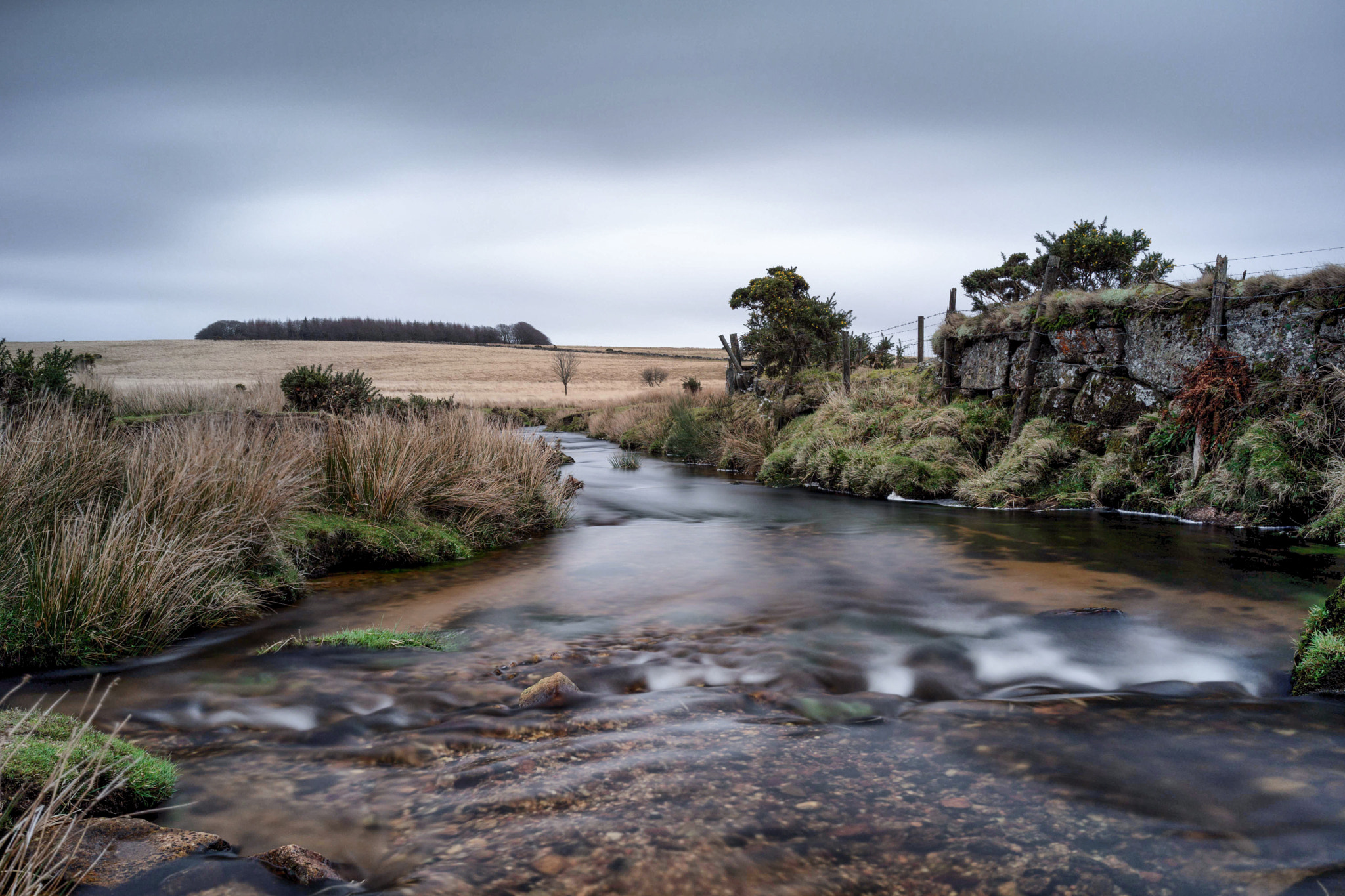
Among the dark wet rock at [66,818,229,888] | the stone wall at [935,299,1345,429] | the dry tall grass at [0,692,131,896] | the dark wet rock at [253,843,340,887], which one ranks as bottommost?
the dark wet rock at [253,843,340,887]

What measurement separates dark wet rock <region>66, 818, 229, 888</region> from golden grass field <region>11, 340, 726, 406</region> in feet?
122

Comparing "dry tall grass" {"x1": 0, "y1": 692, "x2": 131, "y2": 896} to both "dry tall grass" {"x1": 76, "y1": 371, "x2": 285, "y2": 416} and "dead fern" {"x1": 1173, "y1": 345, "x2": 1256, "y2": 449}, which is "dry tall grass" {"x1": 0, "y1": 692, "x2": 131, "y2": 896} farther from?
"dead fern" {"x1": 1173, "y1": 345, "x2": 1256, "y2": 449}

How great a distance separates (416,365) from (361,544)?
61455mm

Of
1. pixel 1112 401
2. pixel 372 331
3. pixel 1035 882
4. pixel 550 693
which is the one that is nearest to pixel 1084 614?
pixel 1035 882

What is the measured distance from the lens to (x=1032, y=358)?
506 inches

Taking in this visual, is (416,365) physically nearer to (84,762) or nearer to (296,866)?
(84,762)

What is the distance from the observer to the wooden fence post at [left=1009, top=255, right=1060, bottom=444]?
12844 millimetres

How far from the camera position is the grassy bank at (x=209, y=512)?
4348 millimetres

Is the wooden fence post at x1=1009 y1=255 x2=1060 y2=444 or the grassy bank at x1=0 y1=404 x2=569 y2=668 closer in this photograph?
the grassy bank at x1=0 y1=404 x2=569 y2=668

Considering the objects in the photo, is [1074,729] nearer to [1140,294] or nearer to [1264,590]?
[1264,590]

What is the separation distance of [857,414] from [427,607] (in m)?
11.3

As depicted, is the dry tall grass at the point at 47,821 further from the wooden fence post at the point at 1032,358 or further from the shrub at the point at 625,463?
the shrub at the point at 625,463

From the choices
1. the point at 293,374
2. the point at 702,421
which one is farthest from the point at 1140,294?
the point at 293,374

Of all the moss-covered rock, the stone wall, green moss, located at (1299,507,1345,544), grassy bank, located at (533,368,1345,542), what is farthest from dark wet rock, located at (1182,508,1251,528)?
the moss-covered rock
